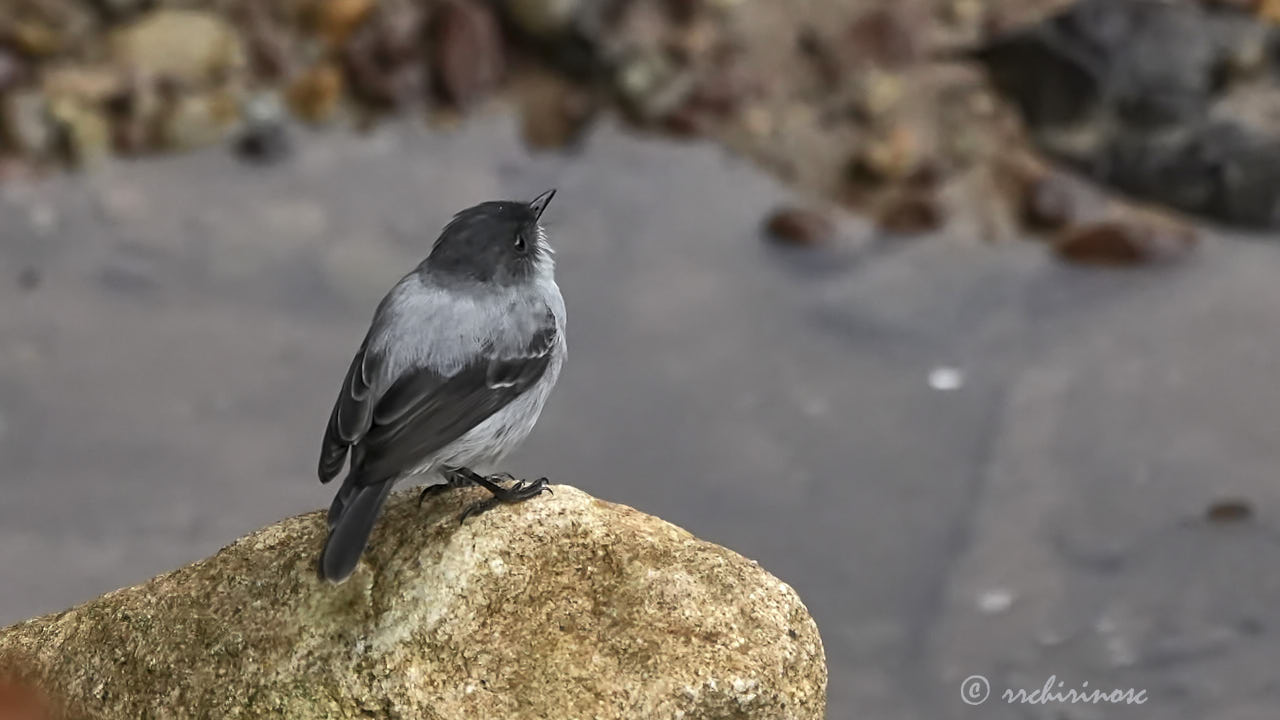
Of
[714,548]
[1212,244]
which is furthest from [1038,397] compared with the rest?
[714,548]

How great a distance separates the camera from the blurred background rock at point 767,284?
25.5 feet

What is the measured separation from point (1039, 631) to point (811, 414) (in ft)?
6.02

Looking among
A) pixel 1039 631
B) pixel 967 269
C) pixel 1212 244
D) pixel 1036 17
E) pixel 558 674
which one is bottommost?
pixel 558 674

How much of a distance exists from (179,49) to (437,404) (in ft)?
18.4

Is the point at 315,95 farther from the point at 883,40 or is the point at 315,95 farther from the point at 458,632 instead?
the point at 458,632

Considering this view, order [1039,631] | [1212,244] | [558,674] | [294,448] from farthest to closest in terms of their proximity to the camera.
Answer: [1212,244] → [294,448] → [1039,631] → [558,674]

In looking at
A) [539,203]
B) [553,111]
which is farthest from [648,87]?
[539,203]

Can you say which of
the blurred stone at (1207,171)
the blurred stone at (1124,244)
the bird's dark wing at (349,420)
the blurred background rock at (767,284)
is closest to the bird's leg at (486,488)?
the bird's dark wing at (349,420)

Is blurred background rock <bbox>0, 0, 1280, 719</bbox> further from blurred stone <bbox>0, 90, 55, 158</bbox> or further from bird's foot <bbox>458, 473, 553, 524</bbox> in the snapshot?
bird's foot <bbox>458, 473, 553, 524</bbox>

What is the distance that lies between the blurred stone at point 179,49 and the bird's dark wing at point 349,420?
528 cm

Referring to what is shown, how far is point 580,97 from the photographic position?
33.6 ft

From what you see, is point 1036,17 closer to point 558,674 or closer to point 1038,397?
point 1038,397

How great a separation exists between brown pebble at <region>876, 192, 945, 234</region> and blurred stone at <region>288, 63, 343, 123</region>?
11.5 ft

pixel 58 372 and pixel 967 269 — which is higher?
pixel 967 269
